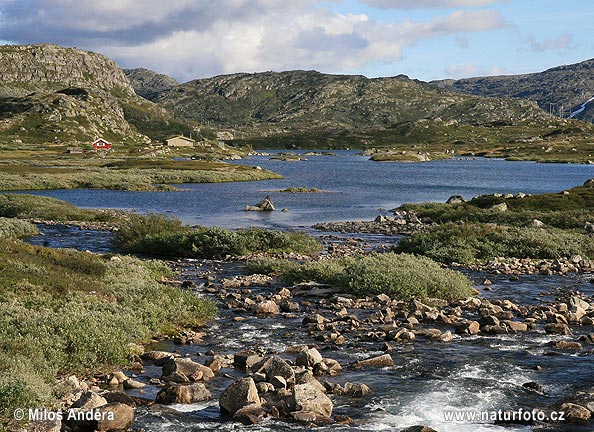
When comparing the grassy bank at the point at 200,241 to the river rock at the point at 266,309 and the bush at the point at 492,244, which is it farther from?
the river rock at the point at 266,309

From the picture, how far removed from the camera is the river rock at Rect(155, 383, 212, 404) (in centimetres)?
1481

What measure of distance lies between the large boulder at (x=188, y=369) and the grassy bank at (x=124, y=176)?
283 feet

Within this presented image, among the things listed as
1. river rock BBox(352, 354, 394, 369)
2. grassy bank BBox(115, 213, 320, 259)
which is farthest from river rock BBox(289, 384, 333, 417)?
grassy bank BBox(115, 213, 320, 259)

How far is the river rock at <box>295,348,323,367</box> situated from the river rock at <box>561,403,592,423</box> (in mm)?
6283

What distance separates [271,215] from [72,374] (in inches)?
2036

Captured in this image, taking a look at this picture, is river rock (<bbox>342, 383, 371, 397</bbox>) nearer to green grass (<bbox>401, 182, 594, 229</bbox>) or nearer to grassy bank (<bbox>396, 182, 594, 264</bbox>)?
grassy bank (<bbox>396, 182, 594, 264</bbox>)

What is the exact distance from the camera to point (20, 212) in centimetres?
5944

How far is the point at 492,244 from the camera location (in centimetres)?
3934

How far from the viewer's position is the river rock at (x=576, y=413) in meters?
13.9

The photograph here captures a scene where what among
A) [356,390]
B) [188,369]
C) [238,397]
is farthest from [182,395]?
[356,390]

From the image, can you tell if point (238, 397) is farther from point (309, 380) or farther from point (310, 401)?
point (309, 380)

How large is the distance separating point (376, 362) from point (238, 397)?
4.94 meters

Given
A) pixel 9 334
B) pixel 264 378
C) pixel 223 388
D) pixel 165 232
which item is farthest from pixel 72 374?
pixel 165 232

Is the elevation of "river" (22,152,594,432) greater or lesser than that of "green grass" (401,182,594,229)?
lesser
